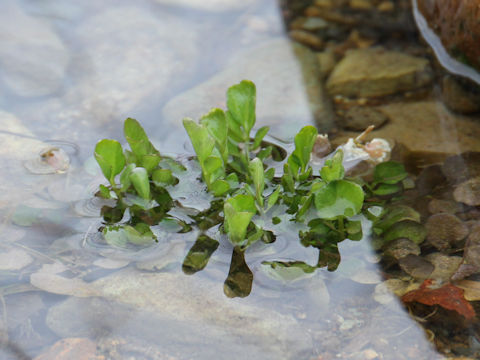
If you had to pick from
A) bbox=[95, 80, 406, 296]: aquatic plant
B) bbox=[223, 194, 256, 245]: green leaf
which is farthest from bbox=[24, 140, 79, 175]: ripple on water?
bbox=[223, 194, 256, 245]: green leaf

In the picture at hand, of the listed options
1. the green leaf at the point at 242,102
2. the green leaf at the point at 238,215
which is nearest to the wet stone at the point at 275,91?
the green leaf at the point at 242,102

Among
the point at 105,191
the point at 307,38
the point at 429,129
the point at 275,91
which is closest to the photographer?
the point at 105,191

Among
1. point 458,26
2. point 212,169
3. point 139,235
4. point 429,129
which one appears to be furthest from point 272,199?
point 458,26

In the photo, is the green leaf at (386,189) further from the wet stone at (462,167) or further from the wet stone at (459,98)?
the wet stone at (459,98)

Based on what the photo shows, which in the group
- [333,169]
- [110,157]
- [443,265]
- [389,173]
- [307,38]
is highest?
[110,157]

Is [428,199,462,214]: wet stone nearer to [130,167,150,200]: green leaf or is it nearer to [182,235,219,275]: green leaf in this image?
[182,235,219,275]: green leaf

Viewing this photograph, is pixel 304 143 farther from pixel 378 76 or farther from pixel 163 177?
pixel 378 76

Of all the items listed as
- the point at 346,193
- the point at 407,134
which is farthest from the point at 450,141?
the point at 346,193
